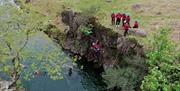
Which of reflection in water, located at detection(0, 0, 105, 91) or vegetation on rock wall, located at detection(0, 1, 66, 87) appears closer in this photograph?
vegetation on rock wall, located at detection(0, 1, 66, 87)

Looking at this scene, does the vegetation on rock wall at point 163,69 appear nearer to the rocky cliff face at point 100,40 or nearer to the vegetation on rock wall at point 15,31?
the rocky cliff face at point 100,40

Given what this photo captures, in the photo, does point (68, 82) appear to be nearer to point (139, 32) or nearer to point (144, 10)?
point (139, 32)

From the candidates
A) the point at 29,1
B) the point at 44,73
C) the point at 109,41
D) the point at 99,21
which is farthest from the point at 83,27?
the point at 29,1

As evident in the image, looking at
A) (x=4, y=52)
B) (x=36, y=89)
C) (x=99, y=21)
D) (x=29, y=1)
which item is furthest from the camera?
(x=29, y=1)

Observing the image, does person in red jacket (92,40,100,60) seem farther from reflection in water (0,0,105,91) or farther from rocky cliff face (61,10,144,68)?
reflection in water (0,0,105,91)

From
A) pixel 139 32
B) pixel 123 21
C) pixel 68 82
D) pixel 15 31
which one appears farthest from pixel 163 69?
pixel 68 82

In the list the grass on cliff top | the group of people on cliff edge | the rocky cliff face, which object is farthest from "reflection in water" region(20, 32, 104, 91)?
the group of people on cliff edge

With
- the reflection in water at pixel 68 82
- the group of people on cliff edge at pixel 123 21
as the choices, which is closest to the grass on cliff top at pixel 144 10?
the group of people on cliff edge at pixel 123 21

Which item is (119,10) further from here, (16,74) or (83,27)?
(16,74)
